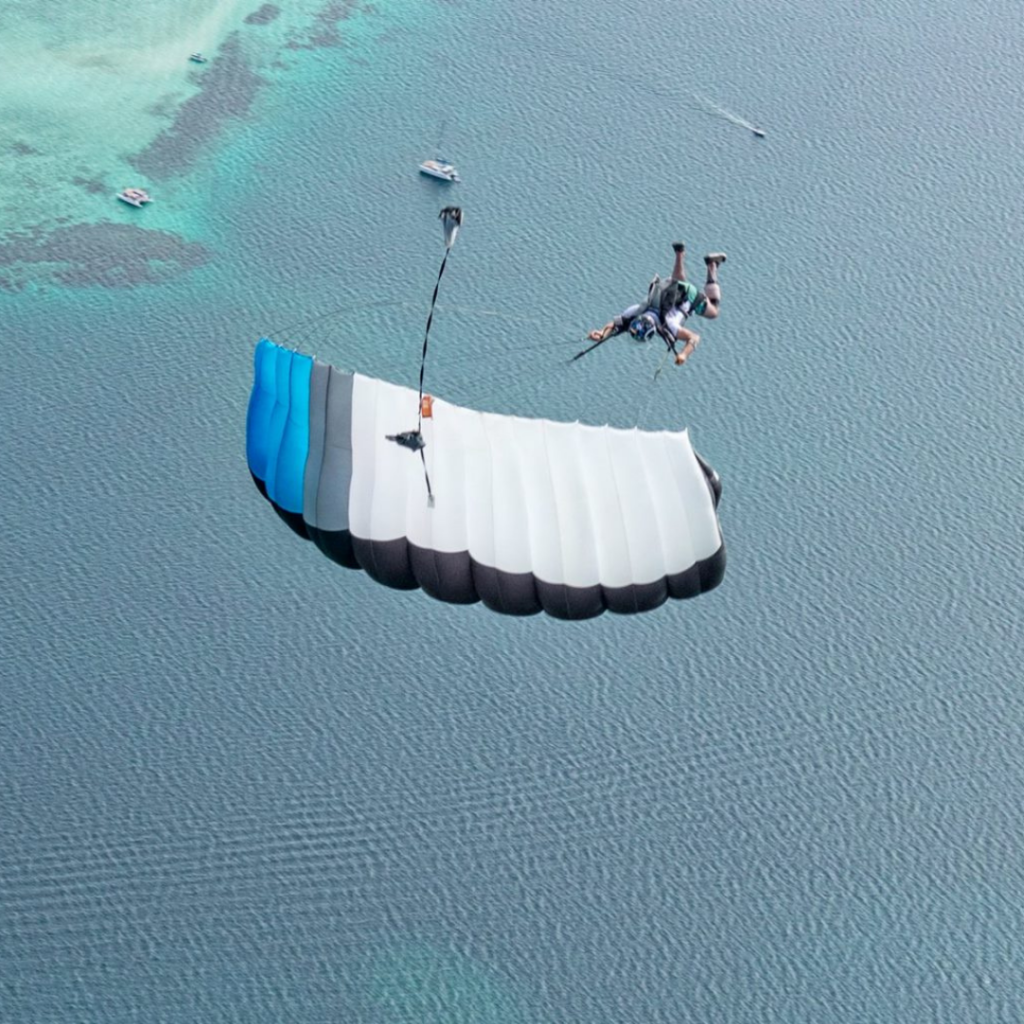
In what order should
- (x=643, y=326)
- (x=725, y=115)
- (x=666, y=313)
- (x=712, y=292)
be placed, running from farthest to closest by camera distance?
(x=725, y=115)
(x=712, y=292)
(x=666, y=313)
(x=643, y=326)

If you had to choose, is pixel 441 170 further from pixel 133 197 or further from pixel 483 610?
pixel 483 610

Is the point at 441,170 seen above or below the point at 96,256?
above

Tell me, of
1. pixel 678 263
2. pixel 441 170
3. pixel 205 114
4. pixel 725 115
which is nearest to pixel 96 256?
pixel 205 114

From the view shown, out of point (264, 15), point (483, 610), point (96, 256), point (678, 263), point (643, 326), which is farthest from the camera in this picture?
point (264, 15)

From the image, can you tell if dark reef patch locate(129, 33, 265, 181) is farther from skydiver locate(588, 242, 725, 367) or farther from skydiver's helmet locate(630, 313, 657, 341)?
skydiver's helmet locate(630, 313, 657, 341)

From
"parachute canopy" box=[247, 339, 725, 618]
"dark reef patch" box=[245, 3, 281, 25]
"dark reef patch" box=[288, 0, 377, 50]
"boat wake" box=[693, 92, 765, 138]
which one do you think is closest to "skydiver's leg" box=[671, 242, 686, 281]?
"parachute canopy" box=[247, 339, 725, 618]

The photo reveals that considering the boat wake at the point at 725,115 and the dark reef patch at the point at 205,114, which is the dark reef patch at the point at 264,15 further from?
the boat wake at the point at 725,115

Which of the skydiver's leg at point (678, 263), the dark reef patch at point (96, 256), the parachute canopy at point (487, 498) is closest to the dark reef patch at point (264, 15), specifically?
the dark reef patch at point (96, 256)

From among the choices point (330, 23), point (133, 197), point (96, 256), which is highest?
point (330, 23)
